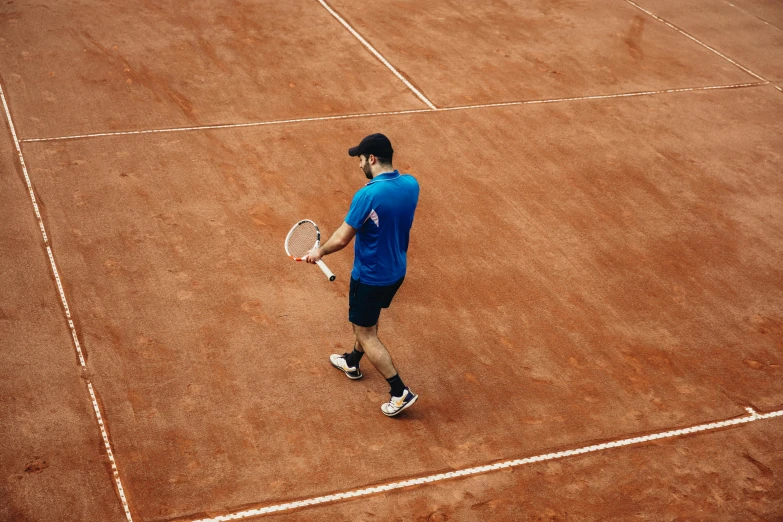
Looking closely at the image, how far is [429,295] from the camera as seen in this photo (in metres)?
7.58

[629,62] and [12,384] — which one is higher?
[629,62]

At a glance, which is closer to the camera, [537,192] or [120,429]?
[120,429]

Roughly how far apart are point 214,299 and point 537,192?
399 cm

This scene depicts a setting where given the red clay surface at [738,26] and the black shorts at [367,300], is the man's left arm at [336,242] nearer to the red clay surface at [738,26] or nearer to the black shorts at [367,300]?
the black shorts at [367,300]

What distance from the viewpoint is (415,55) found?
1203cm

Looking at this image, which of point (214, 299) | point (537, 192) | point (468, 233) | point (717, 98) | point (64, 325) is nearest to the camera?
point (64, 325)

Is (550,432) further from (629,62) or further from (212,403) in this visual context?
(629,62)

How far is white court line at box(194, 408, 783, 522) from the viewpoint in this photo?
5.39 meters

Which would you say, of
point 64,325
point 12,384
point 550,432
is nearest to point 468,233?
point 550,432

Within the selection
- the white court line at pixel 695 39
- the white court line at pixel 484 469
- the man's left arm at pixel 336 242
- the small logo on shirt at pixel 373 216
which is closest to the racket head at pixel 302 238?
the man's left arm at pixel 336 242

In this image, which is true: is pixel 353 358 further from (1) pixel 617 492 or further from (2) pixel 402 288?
(1) pixel 617 492

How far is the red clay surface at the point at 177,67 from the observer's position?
32.5 ft

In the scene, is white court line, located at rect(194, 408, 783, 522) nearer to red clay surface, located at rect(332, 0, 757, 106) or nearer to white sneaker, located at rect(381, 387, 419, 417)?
white sneaker, located at rect(381, 387, 419, 417)

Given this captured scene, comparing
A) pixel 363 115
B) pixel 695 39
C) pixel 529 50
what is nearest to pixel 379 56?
pixel 363 115
